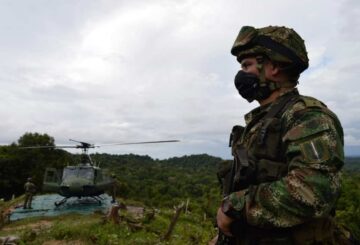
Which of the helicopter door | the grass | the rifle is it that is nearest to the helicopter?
the helicopter door

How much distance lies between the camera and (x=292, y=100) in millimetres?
2152

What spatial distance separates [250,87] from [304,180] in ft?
2.48

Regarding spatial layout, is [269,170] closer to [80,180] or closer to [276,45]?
[276,45]

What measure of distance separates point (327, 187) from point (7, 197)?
3549 cm

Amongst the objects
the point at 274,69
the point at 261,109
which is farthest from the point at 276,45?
the point at 261,109

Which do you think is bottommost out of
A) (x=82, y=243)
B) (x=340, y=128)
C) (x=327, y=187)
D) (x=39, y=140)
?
(x=82, y=243)

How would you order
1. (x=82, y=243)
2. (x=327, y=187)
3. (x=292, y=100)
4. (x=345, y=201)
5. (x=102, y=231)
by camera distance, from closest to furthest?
(x=327, y=187) → (x=292, y=100) → (x=82, y=243) → (x=102, y=231) → (x=345, y=201)

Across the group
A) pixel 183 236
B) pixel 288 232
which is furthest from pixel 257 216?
pixel 183 236

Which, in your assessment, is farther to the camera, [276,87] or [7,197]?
[7,197]

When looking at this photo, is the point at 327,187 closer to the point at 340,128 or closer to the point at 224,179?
the point at 340,128

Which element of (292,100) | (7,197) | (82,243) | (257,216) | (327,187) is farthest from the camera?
(7,197)

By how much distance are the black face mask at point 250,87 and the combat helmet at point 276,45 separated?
0.14 meters

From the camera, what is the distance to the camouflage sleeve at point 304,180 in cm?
181

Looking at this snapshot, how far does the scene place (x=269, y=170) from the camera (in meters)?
2.06
